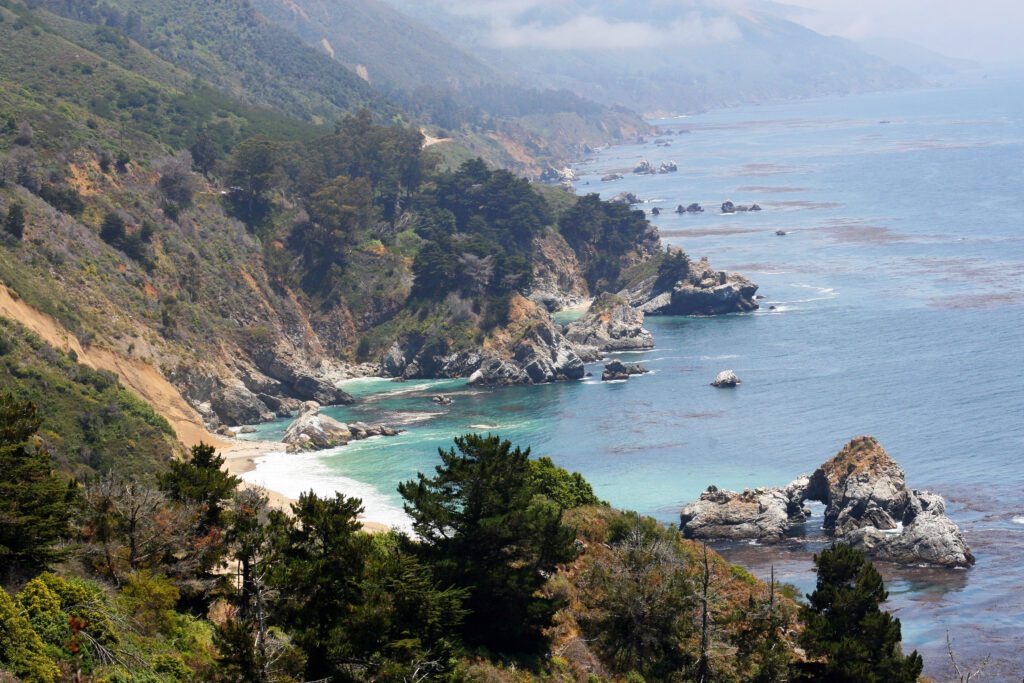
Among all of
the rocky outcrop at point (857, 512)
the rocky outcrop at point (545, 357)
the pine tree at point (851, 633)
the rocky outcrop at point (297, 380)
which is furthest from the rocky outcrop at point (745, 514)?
the rocky outcrop at point (297, 380)

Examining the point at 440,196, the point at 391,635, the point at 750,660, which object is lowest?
the point at 750,660

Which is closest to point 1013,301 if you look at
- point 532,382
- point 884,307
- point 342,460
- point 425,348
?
point 884,307

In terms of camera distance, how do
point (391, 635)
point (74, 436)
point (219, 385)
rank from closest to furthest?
point (391, 635) < point (74, 436) < point (219, 385)

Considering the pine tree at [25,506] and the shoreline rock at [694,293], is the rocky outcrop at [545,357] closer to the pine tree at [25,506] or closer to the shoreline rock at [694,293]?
the shoreline rock at [694,293]

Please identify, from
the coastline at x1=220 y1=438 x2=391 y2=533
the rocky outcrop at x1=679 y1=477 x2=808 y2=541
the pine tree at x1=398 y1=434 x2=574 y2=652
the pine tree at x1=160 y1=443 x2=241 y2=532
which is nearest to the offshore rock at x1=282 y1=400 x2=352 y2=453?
the coastline at x1=220 y1=438 x2=391 y2=533

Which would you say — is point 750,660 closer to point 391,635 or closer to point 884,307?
→ point 391,635

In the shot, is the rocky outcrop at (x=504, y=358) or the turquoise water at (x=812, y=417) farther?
the rocky outcrop at (x=504, y=358)

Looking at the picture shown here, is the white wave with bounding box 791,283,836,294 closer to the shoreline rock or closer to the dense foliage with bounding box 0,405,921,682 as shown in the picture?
the shoreline rock
